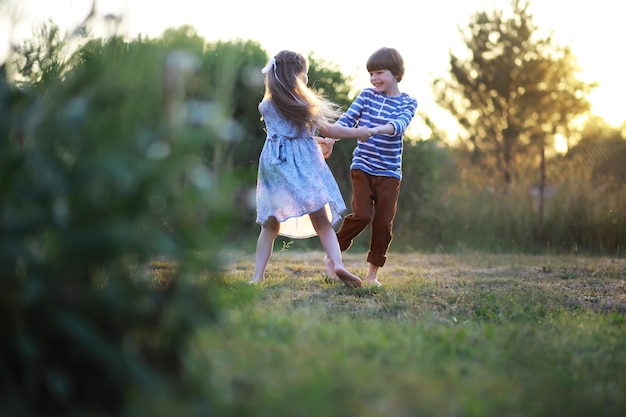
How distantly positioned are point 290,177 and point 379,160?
772 mm

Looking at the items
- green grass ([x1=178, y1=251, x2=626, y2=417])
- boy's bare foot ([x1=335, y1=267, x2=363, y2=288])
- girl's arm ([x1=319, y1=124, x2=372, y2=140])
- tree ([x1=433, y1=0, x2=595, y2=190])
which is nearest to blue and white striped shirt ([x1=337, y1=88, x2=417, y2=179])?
girl's arm ([x1=319, y1=124, x2=372, y2=140])

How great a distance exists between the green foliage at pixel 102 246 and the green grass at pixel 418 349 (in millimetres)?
196

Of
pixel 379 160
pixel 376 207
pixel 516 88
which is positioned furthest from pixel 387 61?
pixel 516 88

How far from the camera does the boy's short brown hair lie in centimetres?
565

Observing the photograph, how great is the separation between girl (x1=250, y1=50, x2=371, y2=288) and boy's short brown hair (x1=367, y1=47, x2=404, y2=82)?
0.56m

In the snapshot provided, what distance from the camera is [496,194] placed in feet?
33.2

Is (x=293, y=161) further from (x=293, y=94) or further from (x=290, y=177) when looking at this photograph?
(x=293, y=94)

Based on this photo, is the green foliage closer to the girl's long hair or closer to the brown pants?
the girl's long hair

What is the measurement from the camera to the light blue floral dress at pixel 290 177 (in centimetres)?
521

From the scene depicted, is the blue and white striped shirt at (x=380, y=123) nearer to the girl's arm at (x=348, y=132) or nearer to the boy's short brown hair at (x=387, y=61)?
the boy's short brown hair at (x=387, y=61)

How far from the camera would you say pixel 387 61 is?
5.64 m

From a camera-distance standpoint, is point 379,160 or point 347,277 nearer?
point 347,277

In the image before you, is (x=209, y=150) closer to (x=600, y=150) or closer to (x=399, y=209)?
(x=399, y=209)

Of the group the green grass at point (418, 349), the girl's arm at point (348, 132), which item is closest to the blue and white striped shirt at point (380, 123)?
the girl's arm at point (348, 132)
